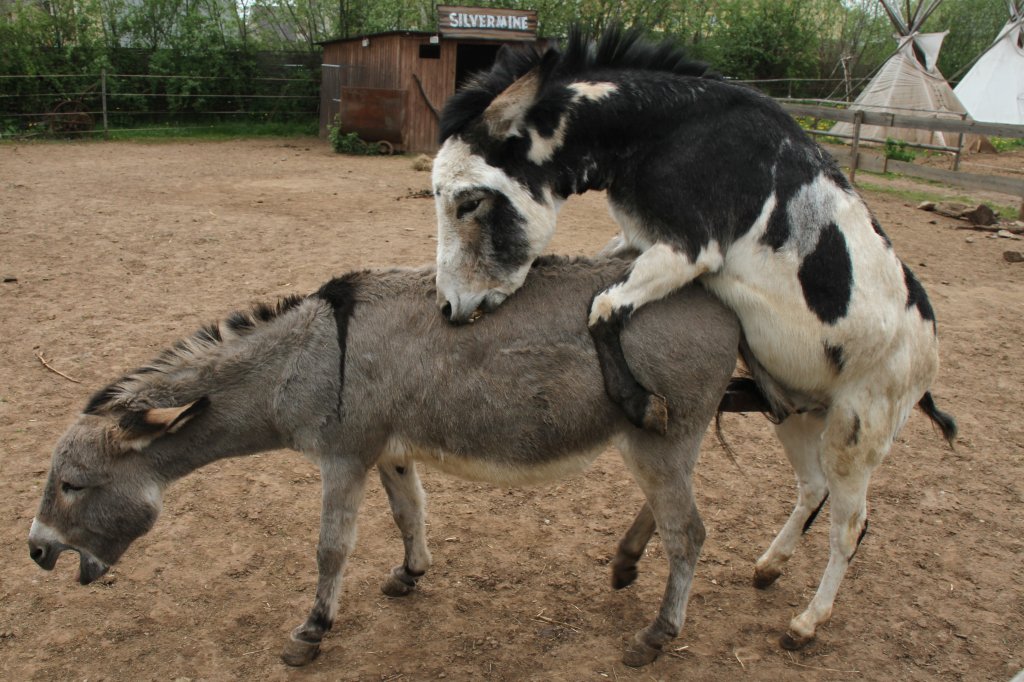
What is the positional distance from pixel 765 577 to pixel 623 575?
77 cm

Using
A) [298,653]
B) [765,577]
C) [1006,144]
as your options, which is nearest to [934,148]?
[1006,144]


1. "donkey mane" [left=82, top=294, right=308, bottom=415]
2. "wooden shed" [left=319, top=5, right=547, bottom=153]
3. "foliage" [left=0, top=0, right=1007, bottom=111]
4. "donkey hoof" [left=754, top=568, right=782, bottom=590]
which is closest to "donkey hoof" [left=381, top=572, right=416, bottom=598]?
"donkey mane" [left=82, top=294, right=308, bottom=415]

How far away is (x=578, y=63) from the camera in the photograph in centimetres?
348

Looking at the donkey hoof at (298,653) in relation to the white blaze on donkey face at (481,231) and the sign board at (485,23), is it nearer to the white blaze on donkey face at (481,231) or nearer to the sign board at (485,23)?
the white blaze on donkey face at (481,231)

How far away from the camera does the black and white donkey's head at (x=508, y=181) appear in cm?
325

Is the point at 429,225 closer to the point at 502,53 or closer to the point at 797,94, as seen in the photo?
the point at 502,53

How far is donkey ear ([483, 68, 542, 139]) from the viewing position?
326cm

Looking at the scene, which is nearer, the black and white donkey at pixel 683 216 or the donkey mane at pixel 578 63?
the black and white donkey at pixel 683 216

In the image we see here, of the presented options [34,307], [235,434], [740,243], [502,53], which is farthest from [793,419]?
[34,307]

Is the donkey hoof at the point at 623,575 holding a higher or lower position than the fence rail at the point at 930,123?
lower

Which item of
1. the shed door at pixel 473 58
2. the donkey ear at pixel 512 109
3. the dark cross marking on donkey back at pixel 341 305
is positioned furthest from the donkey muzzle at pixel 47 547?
the shed door at pixel 473 58

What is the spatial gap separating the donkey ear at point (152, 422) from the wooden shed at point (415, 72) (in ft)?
52.7

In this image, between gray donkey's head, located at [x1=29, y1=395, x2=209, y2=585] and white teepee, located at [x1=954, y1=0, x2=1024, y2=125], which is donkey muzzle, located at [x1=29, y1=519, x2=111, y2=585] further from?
white teepee, located at [x1=954, y1=0, x2=1024, y2=125]

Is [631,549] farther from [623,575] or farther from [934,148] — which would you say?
[934,148]
